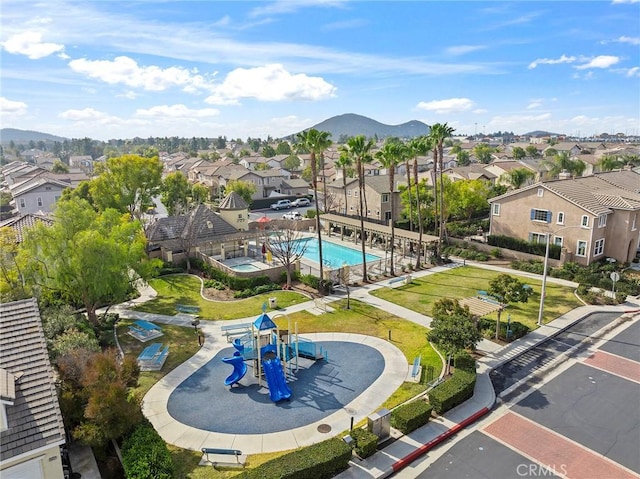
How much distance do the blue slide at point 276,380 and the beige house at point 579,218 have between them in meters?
29.5

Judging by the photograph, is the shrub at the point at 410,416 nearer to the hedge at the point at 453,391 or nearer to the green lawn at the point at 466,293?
the hedge at the point at 453,391

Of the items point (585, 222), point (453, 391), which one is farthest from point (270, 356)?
point (585, 222)

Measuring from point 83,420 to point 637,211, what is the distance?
46.9 metres

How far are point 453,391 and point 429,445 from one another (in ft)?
10.8

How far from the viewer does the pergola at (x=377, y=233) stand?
1821 inches

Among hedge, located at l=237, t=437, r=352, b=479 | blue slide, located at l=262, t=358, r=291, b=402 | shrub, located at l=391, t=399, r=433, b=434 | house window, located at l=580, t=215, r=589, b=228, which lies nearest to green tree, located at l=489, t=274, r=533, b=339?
shrub, located at l=391, t=399, r=433, b=434

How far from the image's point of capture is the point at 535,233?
144 feet

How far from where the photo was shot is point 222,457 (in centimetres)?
1702

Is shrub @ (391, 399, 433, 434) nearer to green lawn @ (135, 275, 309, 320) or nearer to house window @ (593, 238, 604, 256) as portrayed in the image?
green lawn @ (135, 275, 309, 320)

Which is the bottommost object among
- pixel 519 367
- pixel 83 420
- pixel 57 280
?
pixel 519 367

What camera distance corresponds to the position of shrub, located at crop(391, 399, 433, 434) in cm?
1834

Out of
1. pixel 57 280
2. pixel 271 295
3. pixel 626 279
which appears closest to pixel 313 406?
pixel 271 295

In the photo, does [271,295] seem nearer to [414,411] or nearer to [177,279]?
[177,279]

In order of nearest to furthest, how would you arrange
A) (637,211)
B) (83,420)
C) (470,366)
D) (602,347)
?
(83,420) → (470,366) → (602,347) → (637,211)
